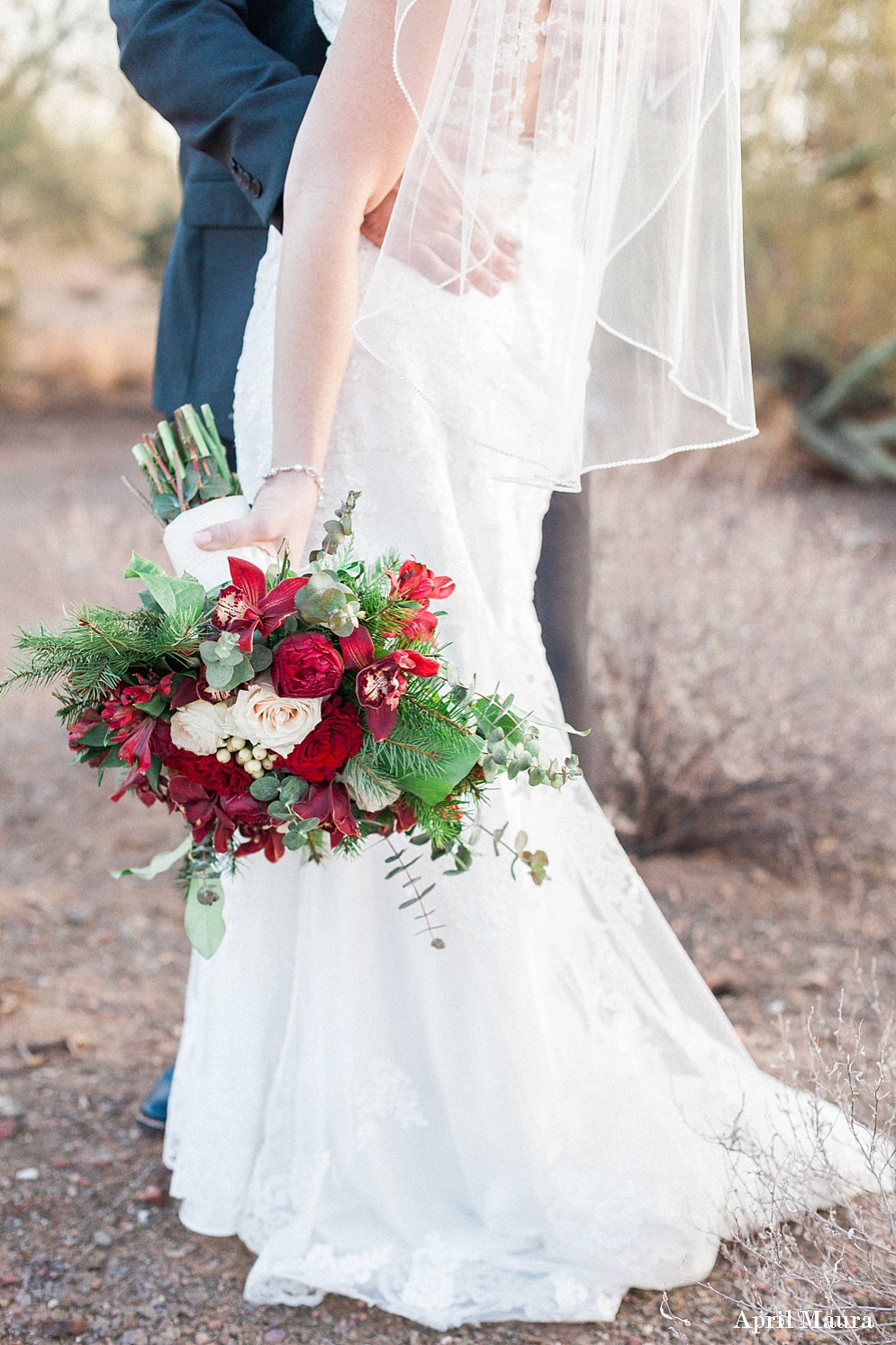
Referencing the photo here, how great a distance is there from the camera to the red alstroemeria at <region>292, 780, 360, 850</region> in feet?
4.64

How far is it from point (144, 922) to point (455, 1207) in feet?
5.57

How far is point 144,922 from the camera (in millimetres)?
3283

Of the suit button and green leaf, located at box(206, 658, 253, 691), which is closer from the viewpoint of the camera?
green leaf, located at box(206, 658, 253, 691)

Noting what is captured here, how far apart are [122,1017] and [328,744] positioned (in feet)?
5.49

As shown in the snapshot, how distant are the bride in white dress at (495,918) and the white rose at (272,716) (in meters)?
0.30

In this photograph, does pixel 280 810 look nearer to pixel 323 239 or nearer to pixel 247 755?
pixel 247 755

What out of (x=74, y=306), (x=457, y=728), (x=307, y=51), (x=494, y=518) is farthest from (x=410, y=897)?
(x=74, y=306)

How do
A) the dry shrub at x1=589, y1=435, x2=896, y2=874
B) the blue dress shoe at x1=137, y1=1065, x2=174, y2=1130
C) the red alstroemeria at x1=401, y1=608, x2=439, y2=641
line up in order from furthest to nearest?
the dry shrub at x1=589, y1=435, x2=896, y2=874 < the blue dress shoe at x1=137, y1=1065, x2=174, y2=1130 < the red alstroemeria at x1=401, y1=608, x2=439, y2=641

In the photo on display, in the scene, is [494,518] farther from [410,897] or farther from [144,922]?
[144,922]

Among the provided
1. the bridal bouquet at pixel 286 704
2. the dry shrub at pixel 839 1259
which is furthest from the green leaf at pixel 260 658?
the dry shrub at pixel 839 1259

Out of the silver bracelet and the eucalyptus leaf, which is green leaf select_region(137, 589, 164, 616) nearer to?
the eucalyptus leaf

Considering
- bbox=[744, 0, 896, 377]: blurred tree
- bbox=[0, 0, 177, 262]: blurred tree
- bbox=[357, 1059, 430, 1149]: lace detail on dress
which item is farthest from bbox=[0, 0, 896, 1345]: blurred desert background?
bbox=[0, 0, 177, 262]: blurred tree

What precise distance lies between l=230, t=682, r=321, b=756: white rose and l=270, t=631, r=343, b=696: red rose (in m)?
0.02

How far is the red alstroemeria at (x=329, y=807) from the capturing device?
141cm
